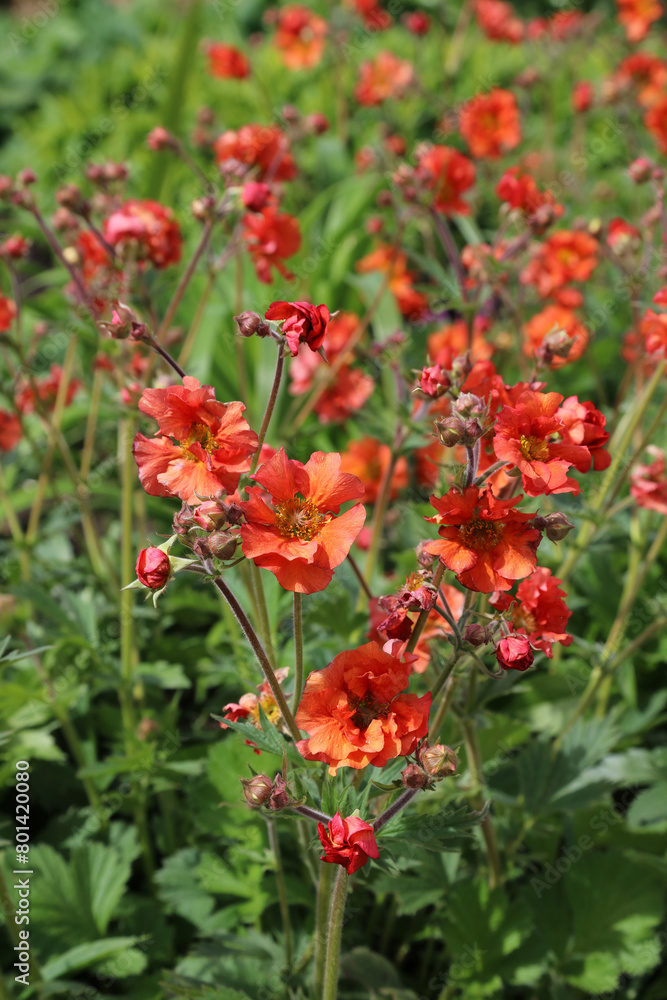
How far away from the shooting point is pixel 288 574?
1218 mm

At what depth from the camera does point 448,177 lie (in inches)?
120

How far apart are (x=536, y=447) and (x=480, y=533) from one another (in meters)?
0.17

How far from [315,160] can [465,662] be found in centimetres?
479

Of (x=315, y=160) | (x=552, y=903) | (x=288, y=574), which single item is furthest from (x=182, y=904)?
(x=315, y=160)

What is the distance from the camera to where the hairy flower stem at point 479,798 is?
5.80ft

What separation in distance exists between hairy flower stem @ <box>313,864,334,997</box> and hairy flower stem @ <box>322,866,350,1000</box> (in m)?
0.08

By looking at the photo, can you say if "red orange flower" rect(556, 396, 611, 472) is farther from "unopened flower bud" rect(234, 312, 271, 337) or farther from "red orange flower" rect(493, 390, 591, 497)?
"unopened flower bud" rect(234, 312, 271, 337)

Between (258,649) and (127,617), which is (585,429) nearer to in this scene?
(258,649)

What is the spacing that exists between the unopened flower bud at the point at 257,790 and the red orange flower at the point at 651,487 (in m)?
1.31

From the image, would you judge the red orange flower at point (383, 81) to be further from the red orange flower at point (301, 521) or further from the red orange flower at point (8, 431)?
the red orange flower at point (301, 521)

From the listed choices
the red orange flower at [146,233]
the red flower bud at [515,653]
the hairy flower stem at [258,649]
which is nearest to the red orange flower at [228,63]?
the red orange flower at [146,233]

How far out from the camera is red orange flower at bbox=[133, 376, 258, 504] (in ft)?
4.16

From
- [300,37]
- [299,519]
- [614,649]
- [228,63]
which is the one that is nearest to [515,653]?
[299,519]

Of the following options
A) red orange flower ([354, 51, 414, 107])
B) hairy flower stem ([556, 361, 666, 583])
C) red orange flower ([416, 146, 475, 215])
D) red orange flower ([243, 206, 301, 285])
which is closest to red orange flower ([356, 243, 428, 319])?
red orange flower ([416, 146, 475, 215])
